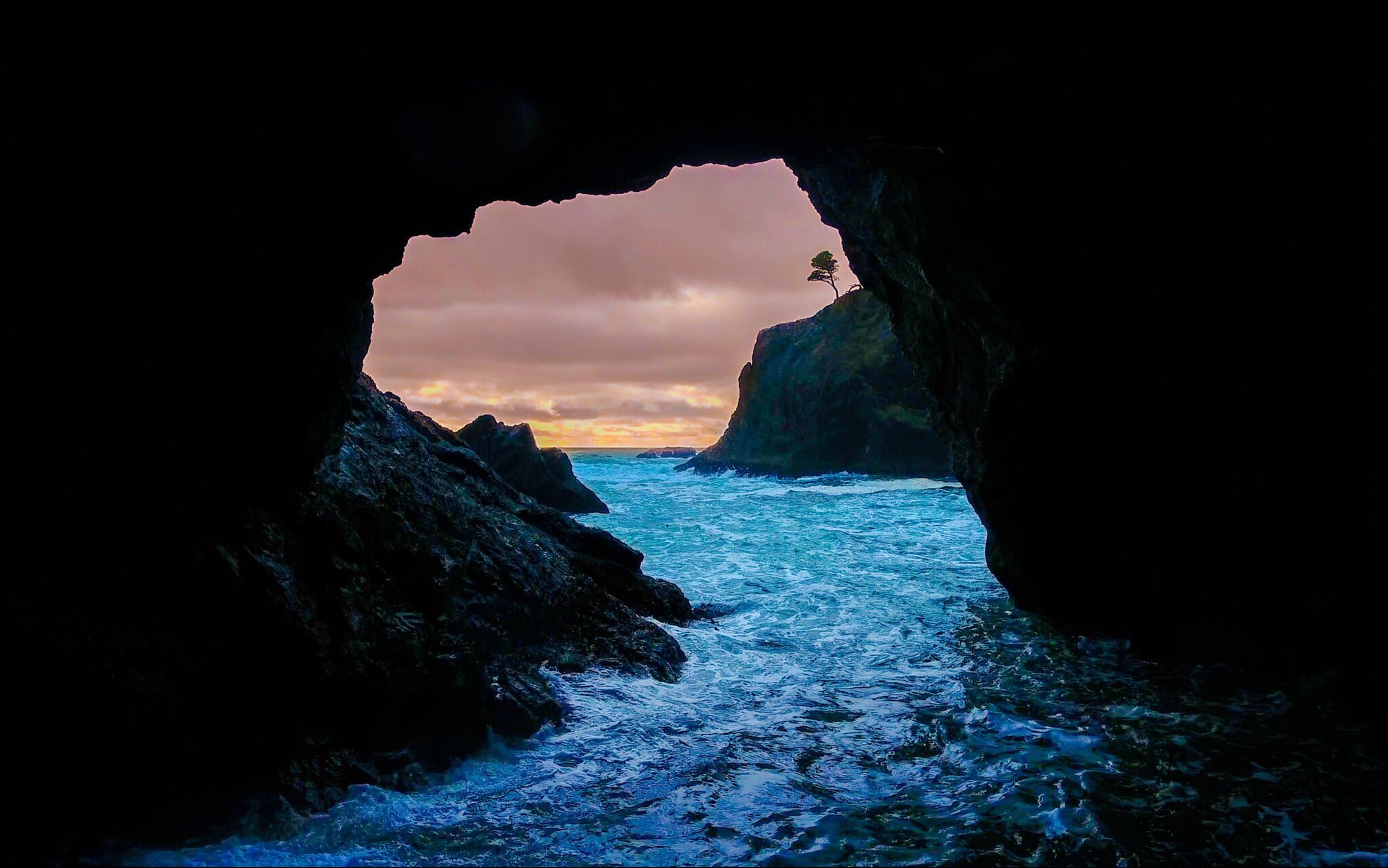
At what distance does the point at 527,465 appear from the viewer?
2588 cm

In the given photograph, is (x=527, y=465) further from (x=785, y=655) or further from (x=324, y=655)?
(x=324, y=655)

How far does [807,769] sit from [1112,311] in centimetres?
487

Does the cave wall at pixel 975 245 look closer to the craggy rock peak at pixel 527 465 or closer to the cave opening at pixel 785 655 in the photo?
the cave opening at pixel 785 655

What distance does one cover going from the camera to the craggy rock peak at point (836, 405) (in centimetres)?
4400

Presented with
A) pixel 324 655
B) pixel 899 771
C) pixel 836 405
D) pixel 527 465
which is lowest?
pixel 899 771

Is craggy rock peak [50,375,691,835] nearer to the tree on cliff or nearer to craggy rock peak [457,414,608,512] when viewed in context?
craggy rock peak [457,414,608,512]

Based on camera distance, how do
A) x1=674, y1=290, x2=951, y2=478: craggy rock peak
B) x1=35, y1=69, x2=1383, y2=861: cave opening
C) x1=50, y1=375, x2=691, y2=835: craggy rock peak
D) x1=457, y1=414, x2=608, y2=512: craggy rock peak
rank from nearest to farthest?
1. x1=50, y1=375, x2=691, y2=835: craggy rock peak
2. x1=35, y1=69, x2=1383, y2=861: cave opening
3. x1=457, y1=414, x2=608, y2=512: craggy rock peak
4. x1=674, y1=290, x2=951, y2=478: craggy rock peak

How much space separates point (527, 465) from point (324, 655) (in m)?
21.5

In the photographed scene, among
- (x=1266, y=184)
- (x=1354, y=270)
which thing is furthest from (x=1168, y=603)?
(x=1266, y=184)

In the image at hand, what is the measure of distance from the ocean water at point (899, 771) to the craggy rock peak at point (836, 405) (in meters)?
35.3

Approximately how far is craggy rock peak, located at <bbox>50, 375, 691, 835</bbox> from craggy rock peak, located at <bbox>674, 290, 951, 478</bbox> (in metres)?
36.9

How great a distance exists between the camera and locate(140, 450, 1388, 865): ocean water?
3861mm

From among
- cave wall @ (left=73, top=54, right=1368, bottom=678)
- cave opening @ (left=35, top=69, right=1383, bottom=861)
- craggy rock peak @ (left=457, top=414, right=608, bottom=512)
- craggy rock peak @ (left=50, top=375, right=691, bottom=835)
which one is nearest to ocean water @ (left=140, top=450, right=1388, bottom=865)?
cave opening @ (left=35, top=69, right=1383, bottom=861)

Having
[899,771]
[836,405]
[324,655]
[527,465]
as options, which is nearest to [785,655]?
[899,771]
